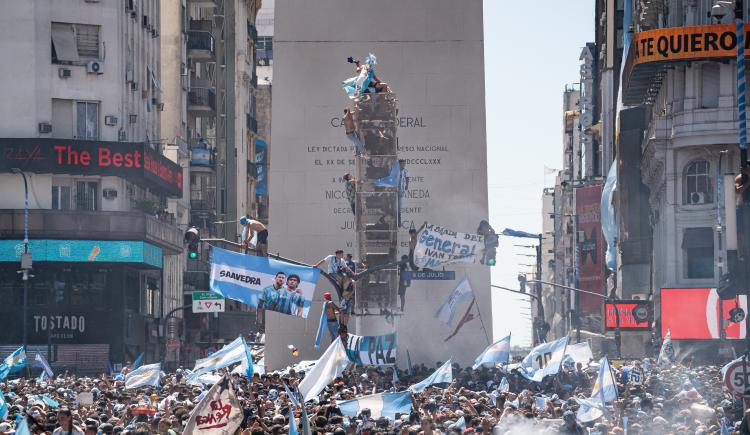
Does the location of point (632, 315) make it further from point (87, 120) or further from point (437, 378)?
point (437, 378)

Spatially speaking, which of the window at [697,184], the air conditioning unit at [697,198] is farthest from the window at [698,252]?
the window at [697,184]

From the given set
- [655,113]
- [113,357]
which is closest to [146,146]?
[113,357]

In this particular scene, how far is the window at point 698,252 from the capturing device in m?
62.0

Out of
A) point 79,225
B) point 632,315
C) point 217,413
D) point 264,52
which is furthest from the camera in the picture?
point 264,52

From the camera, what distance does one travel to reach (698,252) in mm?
62781

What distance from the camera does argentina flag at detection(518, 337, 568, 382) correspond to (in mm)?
33250

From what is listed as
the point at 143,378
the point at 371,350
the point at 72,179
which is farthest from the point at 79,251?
the point at 143,378

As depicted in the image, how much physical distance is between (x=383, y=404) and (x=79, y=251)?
4692cm

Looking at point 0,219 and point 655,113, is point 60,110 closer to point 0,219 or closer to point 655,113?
point 0,219

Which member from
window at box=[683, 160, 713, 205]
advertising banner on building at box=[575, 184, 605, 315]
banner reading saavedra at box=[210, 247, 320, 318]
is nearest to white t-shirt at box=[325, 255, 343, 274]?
banner reading saavedra at box=[210, 247, 320, 318]

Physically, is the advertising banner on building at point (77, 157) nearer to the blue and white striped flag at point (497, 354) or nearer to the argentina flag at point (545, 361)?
the blue and white striped flag at point (497, 354)

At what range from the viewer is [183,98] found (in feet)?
294

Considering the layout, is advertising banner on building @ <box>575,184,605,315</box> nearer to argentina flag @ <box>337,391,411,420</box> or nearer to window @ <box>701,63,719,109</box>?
window @ <box>701,63,719,109</box>

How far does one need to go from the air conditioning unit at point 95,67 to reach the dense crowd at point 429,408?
33.4m
